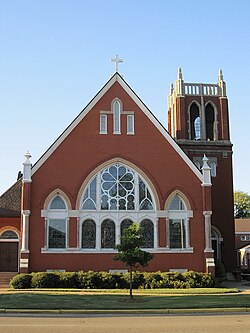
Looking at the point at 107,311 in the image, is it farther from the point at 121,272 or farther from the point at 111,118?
the point at 111,118

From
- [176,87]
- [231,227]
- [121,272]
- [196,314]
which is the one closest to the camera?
[196,314]

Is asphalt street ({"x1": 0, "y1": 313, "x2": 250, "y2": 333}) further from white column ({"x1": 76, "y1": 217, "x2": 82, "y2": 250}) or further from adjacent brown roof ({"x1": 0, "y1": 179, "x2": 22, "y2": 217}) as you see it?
adjacent brown roof ({"x1": 0, "y1": 179, "x2": 22, "y2": 217})

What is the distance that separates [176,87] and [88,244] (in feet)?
57.3

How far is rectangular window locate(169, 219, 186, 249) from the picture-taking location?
107ft

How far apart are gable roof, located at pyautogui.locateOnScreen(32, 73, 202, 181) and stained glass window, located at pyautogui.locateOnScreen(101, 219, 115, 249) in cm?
573

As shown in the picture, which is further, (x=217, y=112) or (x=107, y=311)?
→ (x=217, y=112)

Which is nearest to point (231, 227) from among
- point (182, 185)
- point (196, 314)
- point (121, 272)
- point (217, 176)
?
point (217, 176)

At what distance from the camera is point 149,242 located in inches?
1283

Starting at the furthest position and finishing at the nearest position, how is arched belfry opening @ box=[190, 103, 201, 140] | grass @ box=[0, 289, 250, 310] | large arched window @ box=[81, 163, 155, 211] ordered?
arched belfry opening @ box=[190, 103, 201, 140], large arched window @ box=[81, 163, 155, 211], grass @ box=[0, 289, 250, 310]

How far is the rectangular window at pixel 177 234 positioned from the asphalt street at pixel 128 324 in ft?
49.1

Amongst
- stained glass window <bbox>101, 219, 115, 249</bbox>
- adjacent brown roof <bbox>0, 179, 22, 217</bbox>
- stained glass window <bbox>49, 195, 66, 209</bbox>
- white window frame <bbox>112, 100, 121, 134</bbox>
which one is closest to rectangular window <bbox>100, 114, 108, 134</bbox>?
white window frame <bbox>112, 100, 121, 134</bbox>

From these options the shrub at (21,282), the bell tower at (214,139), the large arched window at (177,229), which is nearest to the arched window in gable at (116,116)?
the large arched window at (177,229)

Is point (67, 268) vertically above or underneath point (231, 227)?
underneath

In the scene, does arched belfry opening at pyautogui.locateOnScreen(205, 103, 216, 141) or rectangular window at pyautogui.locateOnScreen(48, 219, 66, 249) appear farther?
arched belfry opening at pyautogui.locateOnScreen(205, 103, 216, 141)
